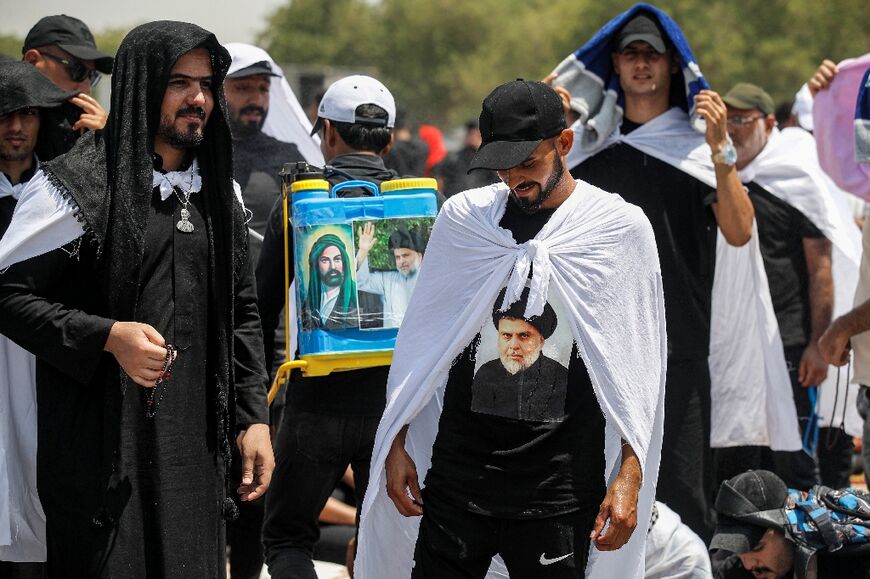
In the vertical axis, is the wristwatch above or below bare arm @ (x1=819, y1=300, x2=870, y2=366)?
above

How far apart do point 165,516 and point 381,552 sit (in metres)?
0.82

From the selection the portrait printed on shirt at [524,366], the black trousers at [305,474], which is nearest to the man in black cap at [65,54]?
the black trousers at [305,474]

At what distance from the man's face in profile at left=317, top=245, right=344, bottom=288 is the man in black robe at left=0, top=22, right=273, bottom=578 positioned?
2.39 feet

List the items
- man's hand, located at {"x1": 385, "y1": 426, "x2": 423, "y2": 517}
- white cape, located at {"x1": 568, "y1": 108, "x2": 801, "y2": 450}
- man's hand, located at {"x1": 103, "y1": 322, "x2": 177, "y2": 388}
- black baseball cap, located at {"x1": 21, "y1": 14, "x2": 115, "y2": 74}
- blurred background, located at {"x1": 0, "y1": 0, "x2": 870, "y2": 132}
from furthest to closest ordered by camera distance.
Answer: blurred background, located at {"x1": 0, "y1": 0, "x2": 870, "y2": 132}
white cape, located at {"x1": 568, "y1": 108, "x2": 801, "y2": 450}
black baseball cap, located at {"x1": 21, "y1": 14, "x2": 115, "y2": 74}
man's hand, located at {"x1": 385, "y1": 426, "x2": 423, "y2": 517}
man's hand, located at {"x1": 103, "y1": 322, "x2": 177, "y2": 388}

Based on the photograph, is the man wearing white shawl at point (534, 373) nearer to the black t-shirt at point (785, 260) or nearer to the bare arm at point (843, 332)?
the bare arm at point (843, 332)

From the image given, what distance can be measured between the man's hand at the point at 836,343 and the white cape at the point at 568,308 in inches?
72.7

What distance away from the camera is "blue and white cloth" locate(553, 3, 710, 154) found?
5.43 meters

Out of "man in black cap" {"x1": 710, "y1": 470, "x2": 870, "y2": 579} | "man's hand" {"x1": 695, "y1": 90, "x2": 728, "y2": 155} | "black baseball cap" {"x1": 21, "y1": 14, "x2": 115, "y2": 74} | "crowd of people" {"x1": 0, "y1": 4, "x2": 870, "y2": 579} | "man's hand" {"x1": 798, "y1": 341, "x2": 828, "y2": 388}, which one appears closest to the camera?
"crowd of people" {"x1": 0, "y1": 4, "x2": 870, "y2": 579}

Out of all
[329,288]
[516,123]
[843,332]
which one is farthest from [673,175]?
[516,123]

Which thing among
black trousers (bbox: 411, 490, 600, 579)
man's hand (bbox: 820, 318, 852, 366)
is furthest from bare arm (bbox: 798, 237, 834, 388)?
black trousers (bbox: 411, 490, 600, 579)

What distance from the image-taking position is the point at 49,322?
11.6 feet

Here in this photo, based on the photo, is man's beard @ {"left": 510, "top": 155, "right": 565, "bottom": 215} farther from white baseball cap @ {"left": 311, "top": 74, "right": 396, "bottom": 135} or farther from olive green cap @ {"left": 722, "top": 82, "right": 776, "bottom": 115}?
olive green cap @ {"left": 722, "top": 82, "right": 776, "bottom": 115}

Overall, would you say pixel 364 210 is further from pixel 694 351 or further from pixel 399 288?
pixel 694 351

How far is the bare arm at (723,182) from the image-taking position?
5.25m
